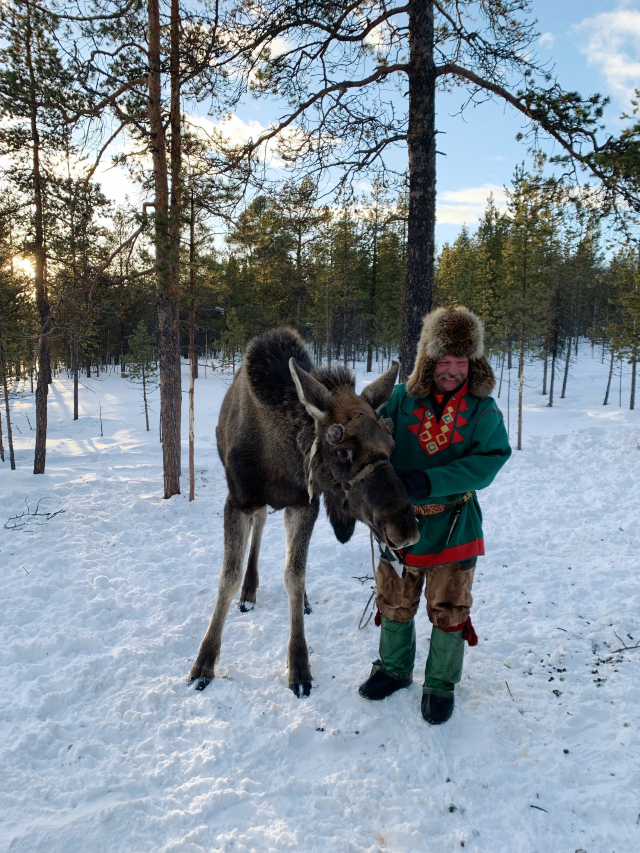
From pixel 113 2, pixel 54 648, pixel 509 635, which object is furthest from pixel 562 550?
pixel 113 2

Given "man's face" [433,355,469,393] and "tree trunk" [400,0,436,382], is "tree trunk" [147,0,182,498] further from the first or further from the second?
"man's face" [433,355,469,393]

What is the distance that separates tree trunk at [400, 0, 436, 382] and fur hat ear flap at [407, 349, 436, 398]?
2.38m

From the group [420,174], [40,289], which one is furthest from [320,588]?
[40,289]

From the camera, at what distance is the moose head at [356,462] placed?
100 inches

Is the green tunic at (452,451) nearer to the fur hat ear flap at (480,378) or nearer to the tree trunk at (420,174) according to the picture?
the fur hat ear flap at (480,378)

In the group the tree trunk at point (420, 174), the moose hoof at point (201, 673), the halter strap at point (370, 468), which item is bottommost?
the moose hoof at point (201, 673)

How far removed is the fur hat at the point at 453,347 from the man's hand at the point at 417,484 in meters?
0.73

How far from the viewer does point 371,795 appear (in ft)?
8.05

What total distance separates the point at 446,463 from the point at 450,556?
25.5 inches

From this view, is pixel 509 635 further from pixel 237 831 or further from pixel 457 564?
pixel 237 831

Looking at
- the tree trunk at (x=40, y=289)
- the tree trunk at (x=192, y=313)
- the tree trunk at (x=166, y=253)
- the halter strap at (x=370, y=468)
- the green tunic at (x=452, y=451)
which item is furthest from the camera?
the tree trunk at (x=40, y=289)

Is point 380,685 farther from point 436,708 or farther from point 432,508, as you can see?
point 432,508

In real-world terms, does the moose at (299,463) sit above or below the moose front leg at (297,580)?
above

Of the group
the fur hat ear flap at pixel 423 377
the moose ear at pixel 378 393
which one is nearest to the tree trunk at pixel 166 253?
the moose ear at pixel 378 393
